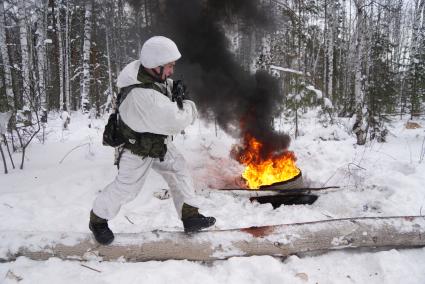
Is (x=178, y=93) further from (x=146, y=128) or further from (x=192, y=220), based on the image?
(x=192, y=220)

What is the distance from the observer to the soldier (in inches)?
119

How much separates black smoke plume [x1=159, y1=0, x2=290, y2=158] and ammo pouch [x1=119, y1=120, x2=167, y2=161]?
3639 millimetres

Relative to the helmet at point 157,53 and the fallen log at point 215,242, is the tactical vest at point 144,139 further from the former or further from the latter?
the fallen log at point 215,242

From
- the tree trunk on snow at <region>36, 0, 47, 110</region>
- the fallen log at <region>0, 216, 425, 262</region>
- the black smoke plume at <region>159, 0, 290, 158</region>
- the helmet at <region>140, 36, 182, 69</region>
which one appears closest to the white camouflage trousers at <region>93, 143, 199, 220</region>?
the fallen log at <region>0, 216, 425, 262</region>

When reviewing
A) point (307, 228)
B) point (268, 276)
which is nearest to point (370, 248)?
point (307, 228)

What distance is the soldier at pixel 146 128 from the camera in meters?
3.03

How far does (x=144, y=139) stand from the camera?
3.11m

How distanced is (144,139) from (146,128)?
0.11 metres

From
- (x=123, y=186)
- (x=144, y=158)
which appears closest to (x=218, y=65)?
(x=144, y=158)

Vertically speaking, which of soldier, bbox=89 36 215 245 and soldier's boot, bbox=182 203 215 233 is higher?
soldier, bbox=89 36 215 245

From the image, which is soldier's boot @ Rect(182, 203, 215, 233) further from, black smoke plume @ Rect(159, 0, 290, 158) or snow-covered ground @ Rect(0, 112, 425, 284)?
black smoke plume @ Rect(159, 0, 290, 158)

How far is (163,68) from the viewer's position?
3.18 m

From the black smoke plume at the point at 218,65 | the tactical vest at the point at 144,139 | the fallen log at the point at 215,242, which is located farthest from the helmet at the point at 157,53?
the black smoke plume at the point at 218,65

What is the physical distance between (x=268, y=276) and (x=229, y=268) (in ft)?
1.20
